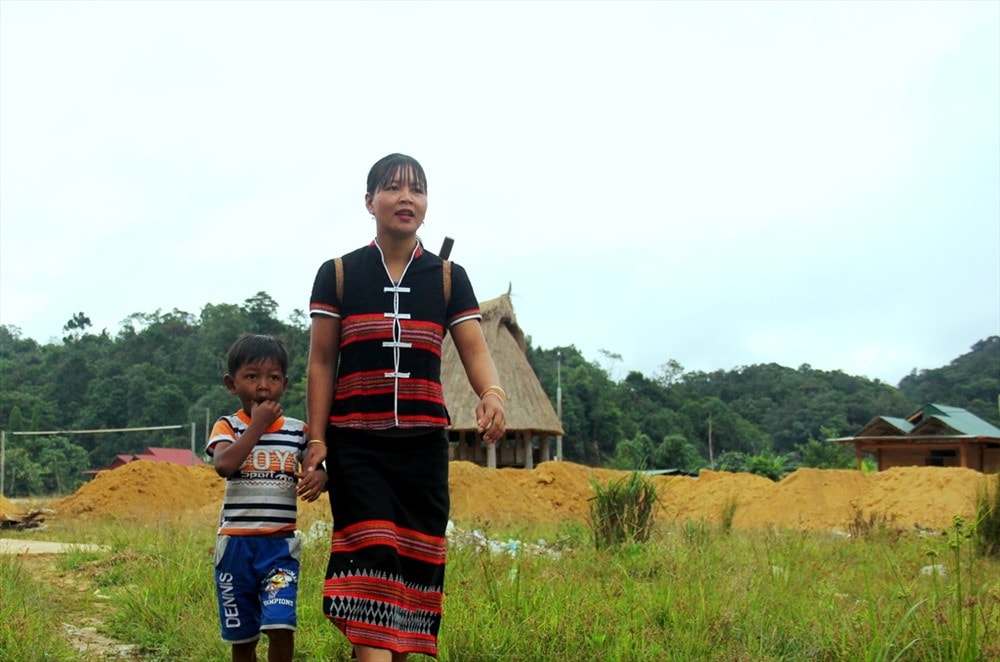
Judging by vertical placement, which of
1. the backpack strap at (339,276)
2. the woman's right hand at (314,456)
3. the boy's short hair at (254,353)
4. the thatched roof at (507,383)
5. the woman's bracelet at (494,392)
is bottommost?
the woman's right hand at (314,456)

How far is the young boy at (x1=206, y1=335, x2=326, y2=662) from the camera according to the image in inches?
111

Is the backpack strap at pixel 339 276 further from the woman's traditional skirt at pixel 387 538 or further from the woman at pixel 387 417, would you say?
the woman's traditional skirt at pixel 387 538

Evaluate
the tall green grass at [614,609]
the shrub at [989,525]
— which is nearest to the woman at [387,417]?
the tall green grass at [614,609]

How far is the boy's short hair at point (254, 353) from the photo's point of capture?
9.66 ft

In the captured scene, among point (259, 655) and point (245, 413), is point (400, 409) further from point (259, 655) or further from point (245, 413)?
point (259, 655)

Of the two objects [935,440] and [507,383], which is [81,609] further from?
[935,440]

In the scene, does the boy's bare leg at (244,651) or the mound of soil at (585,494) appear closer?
the boy's bare leg at (244,651)

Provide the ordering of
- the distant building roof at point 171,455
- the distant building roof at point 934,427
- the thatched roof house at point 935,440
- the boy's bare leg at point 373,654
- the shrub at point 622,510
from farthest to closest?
the distant building roof at point 171,455, the distant building roof at point 934,427, the thatched roof house at point 935,440, the shrub at point 622,510, the boy's bare leg at point 373,654

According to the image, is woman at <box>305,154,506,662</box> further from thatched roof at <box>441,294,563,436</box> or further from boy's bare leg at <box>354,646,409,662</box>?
thatched roof at <box>441,294,563,436</box>

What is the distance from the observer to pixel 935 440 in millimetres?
23406

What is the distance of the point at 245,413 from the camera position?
3051 mm

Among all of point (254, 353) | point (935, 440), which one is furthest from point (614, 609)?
point (935, 440)

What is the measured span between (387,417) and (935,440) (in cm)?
2341

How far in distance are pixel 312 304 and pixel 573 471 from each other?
1659 cm
